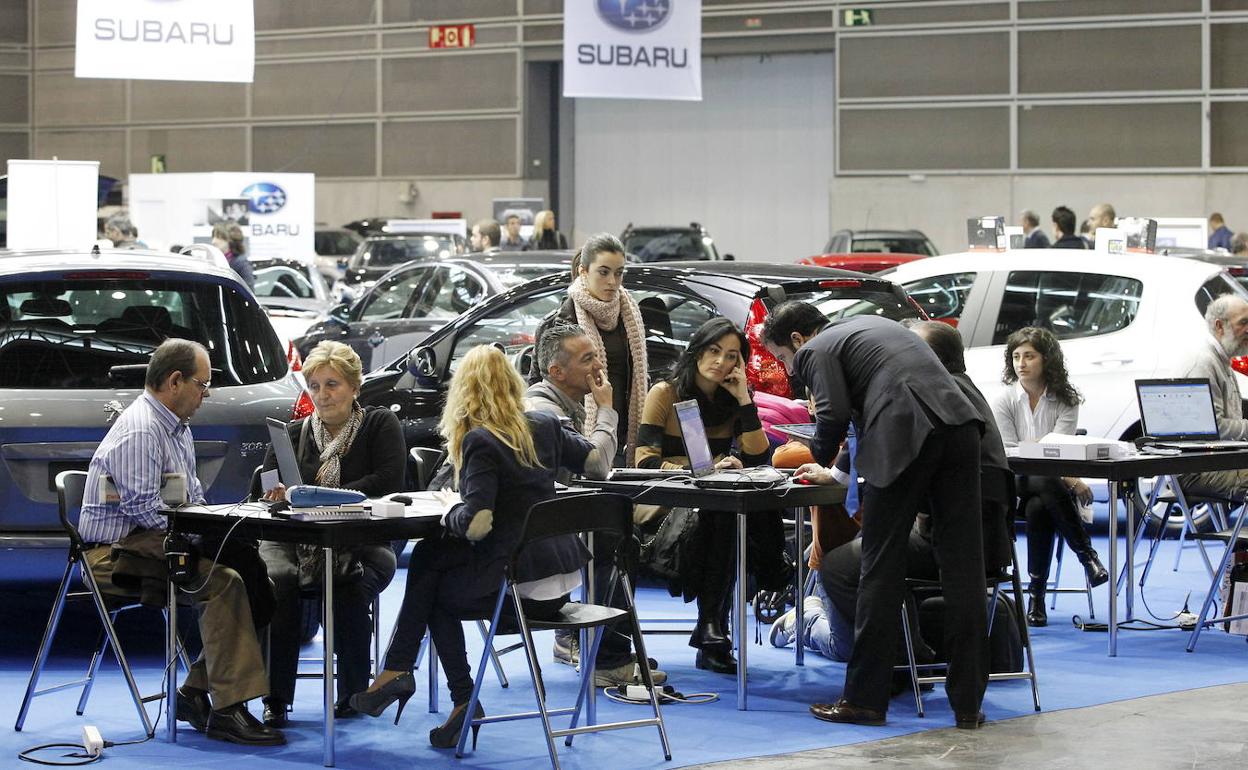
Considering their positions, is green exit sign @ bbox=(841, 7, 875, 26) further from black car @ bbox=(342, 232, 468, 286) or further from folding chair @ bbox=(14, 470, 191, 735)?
folding chair @ bbox=(14, 470, 191, 735)

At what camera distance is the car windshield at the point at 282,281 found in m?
18.0

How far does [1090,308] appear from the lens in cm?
990

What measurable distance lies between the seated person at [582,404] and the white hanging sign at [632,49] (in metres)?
9.84

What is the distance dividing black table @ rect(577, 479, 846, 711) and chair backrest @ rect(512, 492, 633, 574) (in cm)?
54

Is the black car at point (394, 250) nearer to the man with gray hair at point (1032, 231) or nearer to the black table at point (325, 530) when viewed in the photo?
the man with gray hair at point (1032, 231)

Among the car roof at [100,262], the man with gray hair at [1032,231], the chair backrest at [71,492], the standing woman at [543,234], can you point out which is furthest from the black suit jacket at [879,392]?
the standing woman at [543,234]

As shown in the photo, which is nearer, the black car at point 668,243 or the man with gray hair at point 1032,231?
the man with gray hair at point 1032,231

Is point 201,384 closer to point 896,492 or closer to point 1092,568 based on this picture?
point 896,492

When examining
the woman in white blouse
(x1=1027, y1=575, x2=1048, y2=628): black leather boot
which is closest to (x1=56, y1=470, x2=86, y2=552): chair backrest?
the woman in white blouse

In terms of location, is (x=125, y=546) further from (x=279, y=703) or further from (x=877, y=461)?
(x=877, y=461)

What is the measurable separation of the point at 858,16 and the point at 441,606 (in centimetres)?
2307

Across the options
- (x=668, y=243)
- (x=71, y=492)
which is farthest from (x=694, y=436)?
(x=668, y=243)

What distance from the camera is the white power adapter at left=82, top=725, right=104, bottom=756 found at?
5.50 metres

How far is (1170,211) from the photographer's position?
25672 millimetres
